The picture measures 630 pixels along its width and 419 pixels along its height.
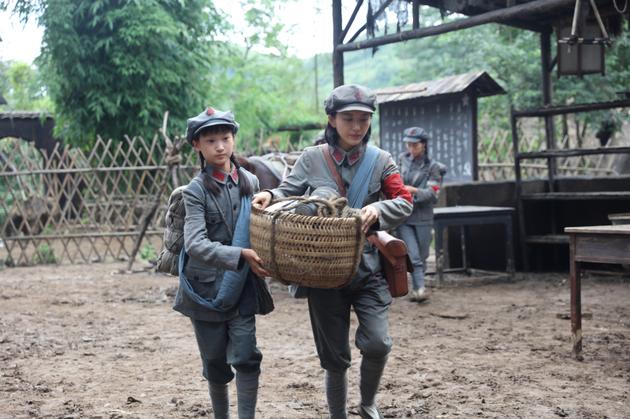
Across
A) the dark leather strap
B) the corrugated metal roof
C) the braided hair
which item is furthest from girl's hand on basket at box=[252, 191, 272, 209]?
the corrugated metal roof

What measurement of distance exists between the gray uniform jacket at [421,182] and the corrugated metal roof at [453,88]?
2.54 meters

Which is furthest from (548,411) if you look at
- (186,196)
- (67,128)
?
(67,128)

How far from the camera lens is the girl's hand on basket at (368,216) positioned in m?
2.96

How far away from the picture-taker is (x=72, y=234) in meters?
11.4

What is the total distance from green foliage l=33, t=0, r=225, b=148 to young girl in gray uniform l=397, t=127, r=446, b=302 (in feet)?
25.9

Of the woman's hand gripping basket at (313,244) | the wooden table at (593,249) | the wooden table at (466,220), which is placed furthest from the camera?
the wooden table at (466,220)

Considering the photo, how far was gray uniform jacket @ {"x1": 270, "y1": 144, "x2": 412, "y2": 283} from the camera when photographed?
3.35 m

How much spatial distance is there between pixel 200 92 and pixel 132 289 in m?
7.91

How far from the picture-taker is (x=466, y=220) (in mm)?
8336

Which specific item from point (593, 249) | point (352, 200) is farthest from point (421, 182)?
point (352, 200)

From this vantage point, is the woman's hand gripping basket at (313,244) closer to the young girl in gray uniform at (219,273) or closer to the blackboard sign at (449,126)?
the young girl in gray uniform at (219,273)

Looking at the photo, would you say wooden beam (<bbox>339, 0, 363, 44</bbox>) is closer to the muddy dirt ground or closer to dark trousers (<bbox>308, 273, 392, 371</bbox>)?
the muddy dirt ground

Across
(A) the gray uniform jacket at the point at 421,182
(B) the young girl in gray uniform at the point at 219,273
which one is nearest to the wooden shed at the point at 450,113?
(A) the gray uniform jacket at the point at 421,182

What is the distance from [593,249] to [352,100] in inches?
87.3
